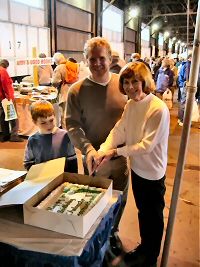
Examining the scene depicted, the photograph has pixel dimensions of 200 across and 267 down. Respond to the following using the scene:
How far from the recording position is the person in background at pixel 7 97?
4.31m

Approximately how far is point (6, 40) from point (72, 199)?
5272 mm

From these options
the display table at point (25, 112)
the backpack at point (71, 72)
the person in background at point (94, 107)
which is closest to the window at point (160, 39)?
the backpack at point (71, 72)

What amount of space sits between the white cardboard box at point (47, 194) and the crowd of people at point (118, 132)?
0.48 feet

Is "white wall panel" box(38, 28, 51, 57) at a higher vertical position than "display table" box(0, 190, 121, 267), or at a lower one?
higher

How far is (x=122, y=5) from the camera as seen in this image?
458 inches

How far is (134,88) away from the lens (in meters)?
1.43

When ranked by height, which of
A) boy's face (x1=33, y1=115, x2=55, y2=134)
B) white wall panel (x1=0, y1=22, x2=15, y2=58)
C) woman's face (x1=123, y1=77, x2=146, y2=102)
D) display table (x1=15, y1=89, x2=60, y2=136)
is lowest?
display table (x1=15, y1=89, x2=60, y2=136)

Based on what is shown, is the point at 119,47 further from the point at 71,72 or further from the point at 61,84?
the point at 61,84

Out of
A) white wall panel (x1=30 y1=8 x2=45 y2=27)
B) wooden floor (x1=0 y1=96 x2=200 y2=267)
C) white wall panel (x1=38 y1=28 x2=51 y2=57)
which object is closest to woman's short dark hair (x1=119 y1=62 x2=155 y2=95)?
wooden floor (x1=0 y1=96 x2=200 y2=267)

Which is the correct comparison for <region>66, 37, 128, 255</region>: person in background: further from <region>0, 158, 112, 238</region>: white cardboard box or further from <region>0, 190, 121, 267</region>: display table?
<region>0, 190, 121, 267</region>: display table

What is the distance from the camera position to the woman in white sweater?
4.66 feet

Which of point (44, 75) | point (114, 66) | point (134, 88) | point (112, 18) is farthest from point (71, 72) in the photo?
point (112, 18)

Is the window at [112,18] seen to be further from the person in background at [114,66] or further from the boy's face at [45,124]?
the boy's face at [45,124]

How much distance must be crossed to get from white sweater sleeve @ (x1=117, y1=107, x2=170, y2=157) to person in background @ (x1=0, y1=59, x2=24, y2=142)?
3.37 meters
